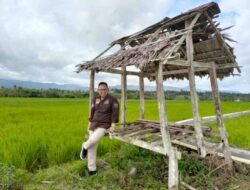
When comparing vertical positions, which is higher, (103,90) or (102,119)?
(103,90)

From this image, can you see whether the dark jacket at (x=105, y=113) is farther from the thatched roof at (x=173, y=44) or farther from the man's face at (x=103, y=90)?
the thatched roof at (x=173, y=44)

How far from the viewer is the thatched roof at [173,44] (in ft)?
11.4

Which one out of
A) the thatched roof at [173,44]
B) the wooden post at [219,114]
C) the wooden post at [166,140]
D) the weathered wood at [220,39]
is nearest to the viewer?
the wooden post at [166,140]

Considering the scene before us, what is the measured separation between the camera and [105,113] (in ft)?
13.7

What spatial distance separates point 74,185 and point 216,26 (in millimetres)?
3353

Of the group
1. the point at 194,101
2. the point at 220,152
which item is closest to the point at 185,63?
the point at 194,101

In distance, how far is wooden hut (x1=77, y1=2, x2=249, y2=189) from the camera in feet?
11.1

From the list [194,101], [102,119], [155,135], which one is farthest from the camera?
[155,135]

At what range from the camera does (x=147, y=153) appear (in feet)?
16.6

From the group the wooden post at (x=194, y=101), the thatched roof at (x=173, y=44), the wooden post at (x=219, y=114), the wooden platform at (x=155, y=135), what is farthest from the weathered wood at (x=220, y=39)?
the wooden platform at (x=155, y=135)

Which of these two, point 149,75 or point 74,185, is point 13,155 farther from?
point 149,75

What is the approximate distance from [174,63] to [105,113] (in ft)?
4.50

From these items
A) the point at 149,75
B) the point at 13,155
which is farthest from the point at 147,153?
the point at 13,155

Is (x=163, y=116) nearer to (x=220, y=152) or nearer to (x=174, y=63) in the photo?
(x=174, y=63)
